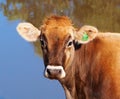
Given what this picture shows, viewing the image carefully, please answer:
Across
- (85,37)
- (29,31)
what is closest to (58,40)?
(85,37)

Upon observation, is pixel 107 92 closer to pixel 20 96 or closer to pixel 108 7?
pixel 20 96

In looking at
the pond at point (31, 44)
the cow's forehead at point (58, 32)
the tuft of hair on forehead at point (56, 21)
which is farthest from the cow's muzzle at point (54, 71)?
the pond at point (31, 44)

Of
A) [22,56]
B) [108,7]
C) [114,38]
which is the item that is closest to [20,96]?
[22,56]

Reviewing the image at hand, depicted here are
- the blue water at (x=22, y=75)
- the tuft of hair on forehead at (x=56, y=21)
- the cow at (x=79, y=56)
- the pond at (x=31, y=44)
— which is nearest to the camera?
the cow at (x=79, y=56)

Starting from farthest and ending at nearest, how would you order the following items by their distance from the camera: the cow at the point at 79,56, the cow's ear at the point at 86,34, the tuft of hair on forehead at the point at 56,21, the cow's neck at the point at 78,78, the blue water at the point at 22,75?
the blue water at the point at 22,75
the cow's neck at the point at 78,78
the cow's ear at the point at 86,34
the tuft of hair on forehead at the point at 56,21
the cow at the point at 79,56

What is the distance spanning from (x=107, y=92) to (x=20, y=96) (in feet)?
9.66

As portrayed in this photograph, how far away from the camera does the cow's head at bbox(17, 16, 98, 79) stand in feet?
17.0

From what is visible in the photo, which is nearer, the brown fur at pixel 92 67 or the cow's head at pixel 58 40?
the cow's head at pixel 58 40

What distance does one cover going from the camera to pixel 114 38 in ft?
19.5

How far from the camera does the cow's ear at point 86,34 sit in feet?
18.4

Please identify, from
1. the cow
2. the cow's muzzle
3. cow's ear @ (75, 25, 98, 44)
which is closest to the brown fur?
the cow

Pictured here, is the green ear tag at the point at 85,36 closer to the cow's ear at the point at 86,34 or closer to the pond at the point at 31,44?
the cow's ear at the point at 86,34

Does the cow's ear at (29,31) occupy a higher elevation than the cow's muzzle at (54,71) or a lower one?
higher

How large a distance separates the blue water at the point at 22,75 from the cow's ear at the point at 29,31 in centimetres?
248
